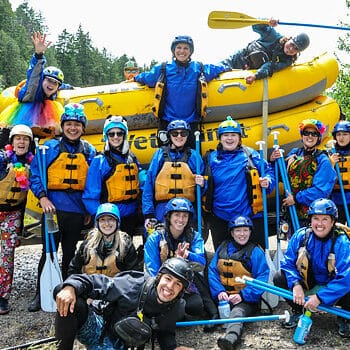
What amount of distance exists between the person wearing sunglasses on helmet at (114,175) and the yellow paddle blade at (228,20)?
2.11 metres

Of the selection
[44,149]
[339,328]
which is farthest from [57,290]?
[339,328]

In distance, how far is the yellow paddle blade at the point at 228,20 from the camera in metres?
5.74

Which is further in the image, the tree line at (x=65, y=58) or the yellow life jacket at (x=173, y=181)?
the tree line at (x=65, y=58)

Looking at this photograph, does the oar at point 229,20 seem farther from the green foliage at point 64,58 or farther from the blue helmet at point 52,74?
the green foliage at point 64,58

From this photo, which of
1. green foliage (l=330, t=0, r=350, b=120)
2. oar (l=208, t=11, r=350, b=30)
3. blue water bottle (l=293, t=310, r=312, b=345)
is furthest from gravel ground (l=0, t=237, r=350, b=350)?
green foliage (l=330, t=0, r=350, b=120)

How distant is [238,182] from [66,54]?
197ft

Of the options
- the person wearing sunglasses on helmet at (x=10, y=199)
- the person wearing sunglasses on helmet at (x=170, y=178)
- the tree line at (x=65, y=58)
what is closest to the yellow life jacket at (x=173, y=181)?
the person wearing sunglasses on helmet at (x=170, y=178)

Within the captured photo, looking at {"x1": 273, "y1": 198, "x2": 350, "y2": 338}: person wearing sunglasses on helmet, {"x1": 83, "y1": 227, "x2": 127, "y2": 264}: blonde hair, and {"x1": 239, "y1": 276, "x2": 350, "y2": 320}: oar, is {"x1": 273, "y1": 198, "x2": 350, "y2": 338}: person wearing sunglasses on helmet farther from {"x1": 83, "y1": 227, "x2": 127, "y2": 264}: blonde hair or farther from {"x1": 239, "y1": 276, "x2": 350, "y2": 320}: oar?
{"x1": 83, "y1": 227, "x2": 127, "y2": 264}: blonde hair

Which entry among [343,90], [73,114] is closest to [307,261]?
[73,114]

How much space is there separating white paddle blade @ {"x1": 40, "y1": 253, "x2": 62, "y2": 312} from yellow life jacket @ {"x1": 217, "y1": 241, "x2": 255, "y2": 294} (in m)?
1.78

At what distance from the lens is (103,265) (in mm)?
4219

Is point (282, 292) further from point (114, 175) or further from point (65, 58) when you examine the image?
point (65, 58)

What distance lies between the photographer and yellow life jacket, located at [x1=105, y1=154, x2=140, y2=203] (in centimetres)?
480

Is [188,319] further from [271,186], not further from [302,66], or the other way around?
[302,66]
